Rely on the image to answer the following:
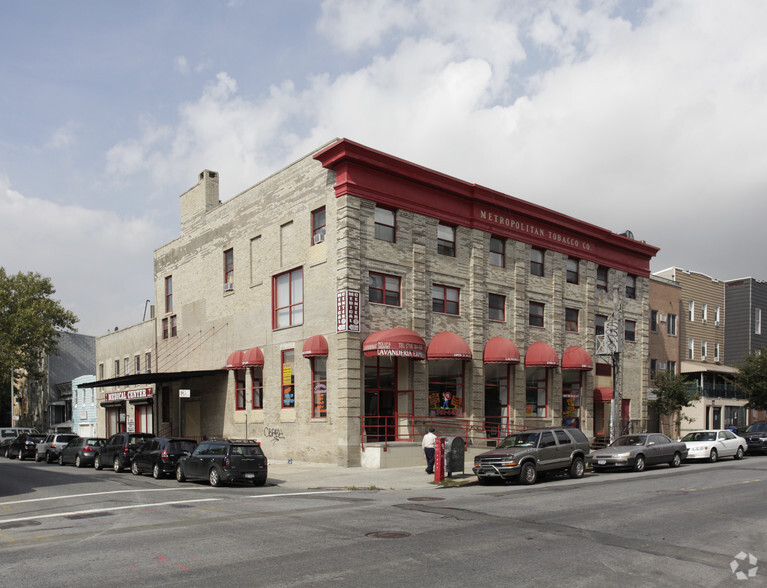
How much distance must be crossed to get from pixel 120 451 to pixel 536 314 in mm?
20559

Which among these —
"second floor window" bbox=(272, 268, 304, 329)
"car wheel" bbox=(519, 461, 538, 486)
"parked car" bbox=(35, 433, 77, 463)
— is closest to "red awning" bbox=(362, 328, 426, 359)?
"second floor window" bbox=(272, 268, 304, 329)

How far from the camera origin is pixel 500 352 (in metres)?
31.8

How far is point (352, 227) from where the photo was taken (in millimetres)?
27828

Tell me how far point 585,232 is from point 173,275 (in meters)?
23.8

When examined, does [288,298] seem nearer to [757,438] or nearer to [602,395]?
[602,395]

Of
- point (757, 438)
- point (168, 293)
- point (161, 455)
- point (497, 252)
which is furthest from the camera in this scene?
point (168, 293)

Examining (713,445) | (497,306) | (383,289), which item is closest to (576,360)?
(497,306)

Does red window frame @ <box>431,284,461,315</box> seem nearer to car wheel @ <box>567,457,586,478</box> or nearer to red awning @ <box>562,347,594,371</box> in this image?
red awning @ <box>562,347,594,371</box>

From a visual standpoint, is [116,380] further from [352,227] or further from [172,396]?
[352,227]

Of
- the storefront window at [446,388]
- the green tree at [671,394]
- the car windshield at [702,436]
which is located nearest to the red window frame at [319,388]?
the storefront window at [446,388]

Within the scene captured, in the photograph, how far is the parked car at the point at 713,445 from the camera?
2997 centimetres

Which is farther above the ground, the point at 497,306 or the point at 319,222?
the point at 319,222

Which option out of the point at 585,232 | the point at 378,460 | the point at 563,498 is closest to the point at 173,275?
the point at 378,460

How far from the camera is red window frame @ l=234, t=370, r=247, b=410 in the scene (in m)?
34.3
